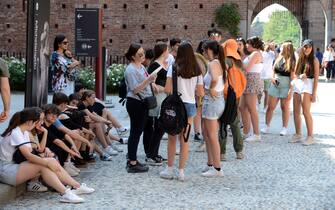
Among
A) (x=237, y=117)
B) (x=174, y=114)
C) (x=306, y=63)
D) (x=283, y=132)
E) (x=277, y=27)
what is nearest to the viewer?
(x=174, y=114)

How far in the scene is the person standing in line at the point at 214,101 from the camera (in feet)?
22.9

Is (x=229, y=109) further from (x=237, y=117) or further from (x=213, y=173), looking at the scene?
(x=237, y=117)

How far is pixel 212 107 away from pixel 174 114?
59cm

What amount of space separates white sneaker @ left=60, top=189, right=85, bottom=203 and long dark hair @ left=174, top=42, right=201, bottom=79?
180cm

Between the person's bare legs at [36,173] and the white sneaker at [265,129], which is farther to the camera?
the white sneaker at [265,129]

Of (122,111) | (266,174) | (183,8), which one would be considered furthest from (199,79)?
(183,8)

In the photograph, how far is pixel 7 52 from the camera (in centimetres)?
2611

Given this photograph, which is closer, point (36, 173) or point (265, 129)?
point (36, 173)

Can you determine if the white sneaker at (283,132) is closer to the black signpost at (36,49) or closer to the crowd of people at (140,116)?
the crowd of people at (140,116)

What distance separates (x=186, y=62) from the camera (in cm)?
664

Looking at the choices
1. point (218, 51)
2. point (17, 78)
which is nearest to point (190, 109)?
point (218, 51)

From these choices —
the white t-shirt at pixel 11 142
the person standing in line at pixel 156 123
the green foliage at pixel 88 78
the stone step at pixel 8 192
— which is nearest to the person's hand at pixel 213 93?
the person standing in line at pixel 156 123

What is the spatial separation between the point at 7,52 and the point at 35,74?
65.2 feet

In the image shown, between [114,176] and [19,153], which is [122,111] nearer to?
[114,176]
